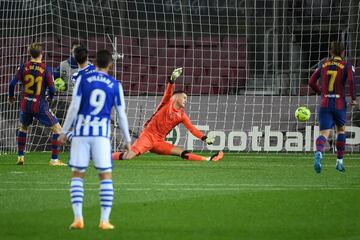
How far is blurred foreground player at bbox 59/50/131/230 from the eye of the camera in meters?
9.73

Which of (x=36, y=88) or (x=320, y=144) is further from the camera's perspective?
(x=36, y=88)

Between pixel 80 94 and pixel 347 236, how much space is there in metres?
2.79

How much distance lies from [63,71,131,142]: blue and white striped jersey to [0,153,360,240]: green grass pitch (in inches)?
36.0

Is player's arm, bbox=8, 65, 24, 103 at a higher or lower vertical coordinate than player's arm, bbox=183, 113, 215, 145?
higher

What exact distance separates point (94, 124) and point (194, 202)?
2702mm

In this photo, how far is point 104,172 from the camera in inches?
383

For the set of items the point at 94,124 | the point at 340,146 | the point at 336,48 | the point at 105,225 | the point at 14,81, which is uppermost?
the point at 336,48

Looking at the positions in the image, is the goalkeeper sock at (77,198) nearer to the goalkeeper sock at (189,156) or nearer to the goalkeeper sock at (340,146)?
the goalkeeper sock at (340,146)

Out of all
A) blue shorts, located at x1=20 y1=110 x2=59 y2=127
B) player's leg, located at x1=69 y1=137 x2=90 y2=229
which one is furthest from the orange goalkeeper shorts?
player's leg, located at x1=69 y1=137 x2=90 y2=229

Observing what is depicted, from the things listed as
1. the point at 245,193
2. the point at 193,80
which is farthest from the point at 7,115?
the point at 245,193

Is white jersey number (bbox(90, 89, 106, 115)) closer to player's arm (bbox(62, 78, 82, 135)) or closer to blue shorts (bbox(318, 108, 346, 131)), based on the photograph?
player's arm (bbox(62, 78, 82, 135))

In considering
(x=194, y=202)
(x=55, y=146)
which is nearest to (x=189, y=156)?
(x=55, y=146)

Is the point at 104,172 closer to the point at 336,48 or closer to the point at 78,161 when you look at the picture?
the point at 78,161

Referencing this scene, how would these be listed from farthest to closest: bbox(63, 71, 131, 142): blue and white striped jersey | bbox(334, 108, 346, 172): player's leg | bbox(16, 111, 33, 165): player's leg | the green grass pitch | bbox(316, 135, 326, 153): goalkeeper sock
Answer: bbox(16, 111, 33, 165): player's leg
bbox(334, 108, 346, 172): player's leg
bbox(316, 135, 326, 153): goalkeeper sock
bbox(63, 71, 131, 142): blue and white striped jersey
the green grass pitch
